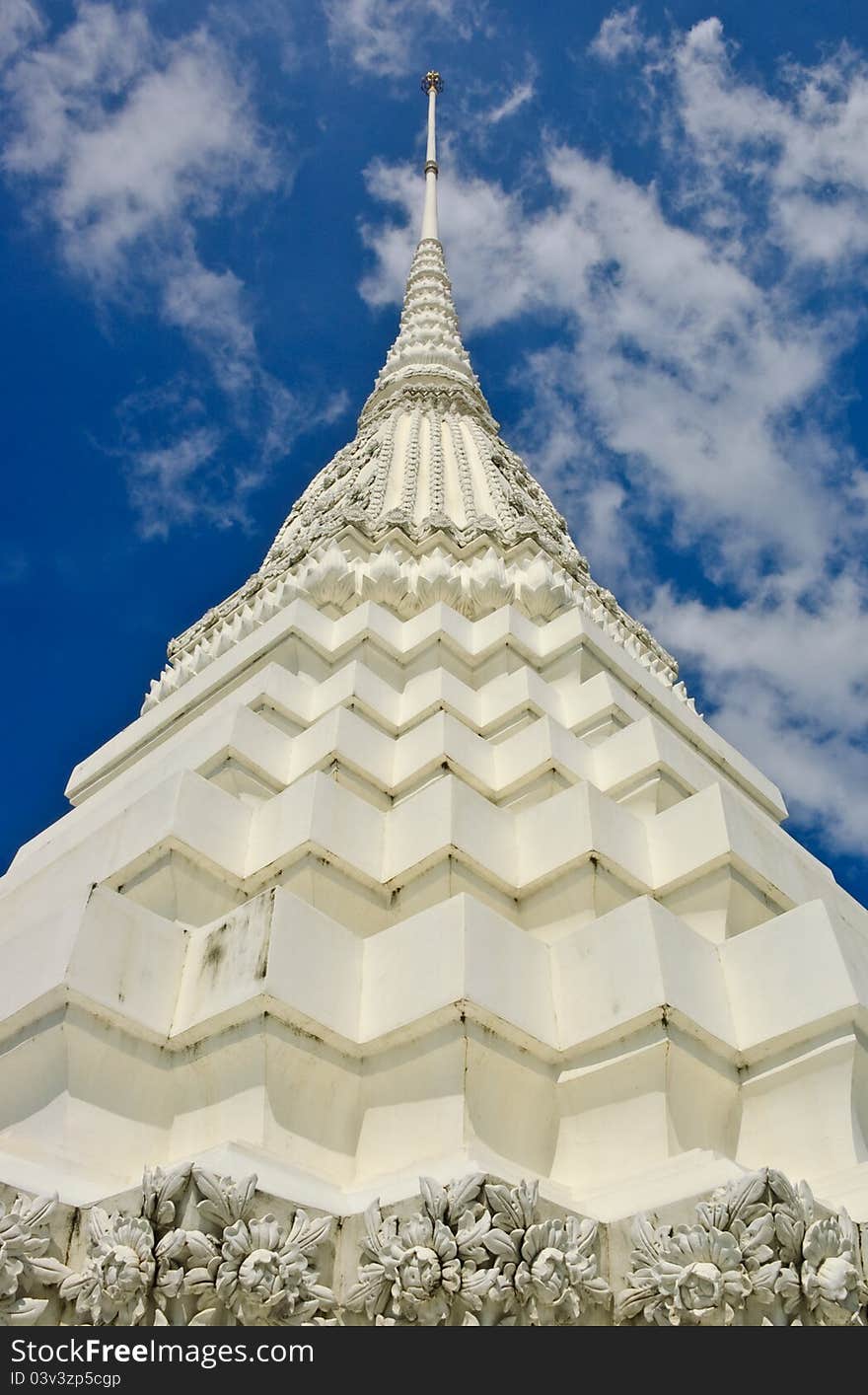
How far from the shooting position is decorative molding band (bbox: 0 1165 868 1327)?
15.6 ft

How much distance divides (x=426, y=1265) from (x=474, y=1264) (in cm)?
22

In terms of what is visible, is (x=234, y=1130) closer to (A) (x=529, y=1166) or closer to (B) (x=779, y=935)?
(A) (x=529, y=1166)

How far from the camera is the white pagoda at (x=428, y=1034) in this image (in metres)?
4.89

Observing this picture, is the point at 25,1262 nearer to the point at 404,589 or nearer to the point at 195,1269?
the point at 195,1269

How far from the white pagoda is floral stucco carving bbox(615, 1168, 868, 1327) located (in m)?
0.01

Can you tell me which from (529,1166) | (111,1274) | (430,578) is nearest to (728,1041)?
(529,1166)

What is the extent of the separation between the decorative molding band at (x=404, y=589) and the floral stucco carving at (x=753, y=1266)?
29.1 ft

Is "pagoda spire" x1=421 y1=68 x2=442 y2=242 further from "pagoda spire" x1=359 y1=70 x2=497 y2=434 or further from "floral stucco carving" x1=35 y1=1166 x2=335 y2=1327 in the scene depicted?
"floral stucco carving" x1=35 y1=1166 x2=335 y2=1327

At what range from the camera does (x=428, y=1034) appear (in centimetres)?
657

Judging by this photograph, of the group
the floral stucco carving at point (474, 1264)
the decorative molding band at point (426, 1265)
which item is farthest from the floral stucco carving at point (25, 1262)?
the floral stucco carving at point (474, 1264)

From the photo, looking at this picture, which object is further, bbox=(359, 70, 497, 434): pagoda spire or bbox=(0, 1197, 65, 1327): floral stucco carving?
bbox=(359, 70, 497, 434): pagoda spire

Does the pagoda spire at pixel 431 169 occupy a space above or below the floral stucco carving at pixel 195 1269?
above

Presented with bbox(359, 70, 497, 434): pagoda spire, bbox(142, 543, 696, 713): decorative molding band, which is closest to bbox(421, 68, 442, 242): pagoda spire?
bbox(359, 70, 497, 434): pagoda spire

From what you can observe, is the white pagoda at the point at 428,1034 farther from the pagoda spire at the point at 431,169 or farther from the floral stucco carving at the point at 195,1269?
the pagoda spire at the point at 431,169
